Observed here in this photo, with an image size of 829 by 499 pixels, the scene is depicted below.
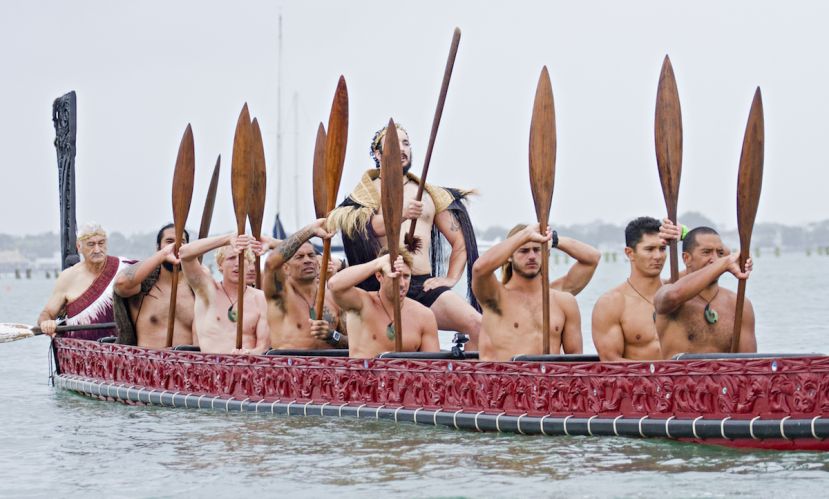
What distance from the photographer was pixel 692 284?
8695 mm

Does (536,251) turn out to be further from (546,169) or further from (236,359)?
(236,359)

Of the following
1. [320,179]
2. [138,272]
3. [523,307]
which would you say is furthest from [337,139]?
[523,307]

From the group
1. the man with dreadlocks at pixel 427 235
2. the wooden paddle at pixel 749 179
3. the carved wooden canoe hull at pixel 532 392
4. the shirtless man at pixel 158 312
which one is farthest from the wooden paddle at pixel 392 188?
the shirtless man at pixel 158 312

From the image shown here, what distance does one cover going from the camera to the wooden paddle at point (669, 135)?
9.49 meters

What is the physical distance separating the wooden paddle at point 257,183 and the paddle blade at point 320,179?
30.9 inches

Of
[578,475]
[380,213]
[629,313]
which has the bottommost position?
[578,475]

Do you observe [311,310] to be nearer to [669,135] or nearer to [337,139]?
[337,139]

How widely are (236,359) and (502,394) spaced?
9.38 ft

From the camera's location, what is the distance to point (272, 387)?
11.2 meters

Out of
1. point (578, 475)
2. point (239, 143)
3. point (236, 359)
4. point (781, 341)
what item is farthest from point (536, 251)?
point (781, 341)

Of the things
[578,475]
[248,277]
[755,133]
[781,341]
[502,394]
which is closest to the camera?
[578,475]

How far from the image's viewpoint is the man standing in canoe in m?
14.0

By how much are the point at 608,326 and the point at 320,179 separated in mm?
4586

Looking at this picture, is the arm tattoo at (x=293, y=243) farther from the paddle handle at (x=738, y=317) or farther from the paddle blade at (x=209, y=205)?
the paddle handle at (x=738, y=317)
